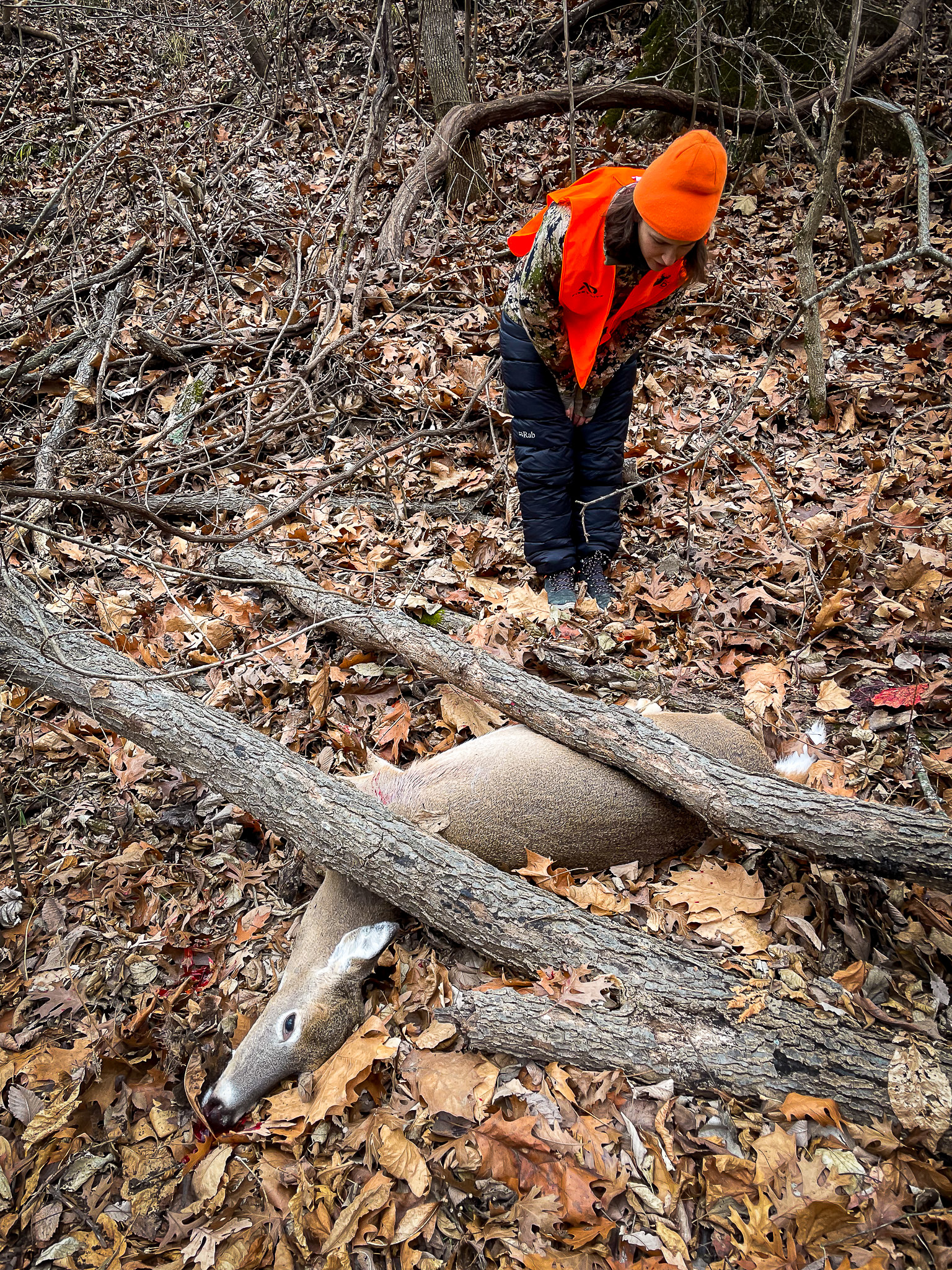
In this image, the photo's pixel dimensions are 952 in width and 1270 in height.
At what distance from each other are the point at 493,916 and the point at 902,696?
6.02ft

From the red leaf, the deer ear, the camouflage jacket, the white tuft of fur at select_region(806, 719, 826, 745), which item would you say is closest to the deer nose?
the deer ear

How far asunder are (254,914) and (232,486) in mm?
2883

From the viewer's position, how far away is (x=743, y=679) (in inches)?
132

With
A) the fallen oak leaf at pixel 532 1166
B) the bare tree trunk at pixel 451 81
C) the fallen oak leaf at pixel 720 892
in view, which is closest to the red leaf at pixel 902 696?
the fallen oak leaf at pixel 720 892

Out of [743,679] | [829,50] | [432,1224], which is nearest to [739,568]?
[743,679]

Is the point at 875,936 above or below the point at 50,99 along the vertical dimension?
below

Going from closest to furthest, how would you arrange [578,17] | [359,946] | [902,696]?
[359,946], [902,696], [578,17]

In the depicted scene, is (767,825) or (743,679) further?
(743,679)

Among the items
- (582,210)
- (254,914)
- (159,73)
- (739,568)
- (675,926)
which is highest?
(159,73)

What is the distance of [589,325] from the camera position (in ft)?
10.3

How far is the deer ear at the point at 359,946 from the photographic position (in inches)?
109

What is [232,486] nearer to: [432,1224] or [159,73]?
[432,1224]

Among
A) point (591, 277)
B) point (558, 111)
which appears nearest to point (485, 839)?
point (591, 277)

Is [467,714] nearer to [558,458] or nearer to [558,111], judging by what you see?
[558,458]
